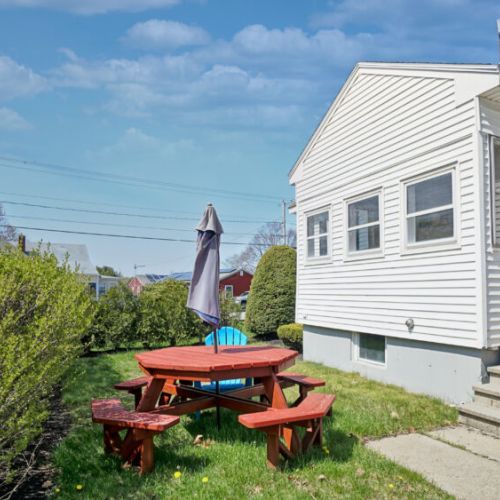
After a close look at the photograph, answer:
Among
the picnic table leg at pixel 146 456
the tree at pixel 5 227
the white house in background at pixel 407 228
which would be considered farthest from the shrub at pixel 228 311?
the tree at pixel 5 227

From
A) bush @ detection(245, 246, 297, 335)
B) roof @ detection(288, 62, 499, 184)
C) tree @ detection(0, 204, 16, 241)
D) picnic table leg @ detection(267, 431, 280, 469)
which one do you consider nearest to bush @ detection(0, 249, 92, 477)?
picnic table leg @ detection(267, 431, 280, 469)

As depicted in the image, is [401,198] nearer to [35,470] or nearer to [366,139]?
[366,139]

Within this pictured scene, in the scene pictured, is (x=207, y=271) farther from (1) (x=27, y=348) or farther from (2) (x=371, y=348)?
(2) (x=371, y=348)

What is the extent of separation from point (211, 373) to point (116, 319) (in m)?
7.24

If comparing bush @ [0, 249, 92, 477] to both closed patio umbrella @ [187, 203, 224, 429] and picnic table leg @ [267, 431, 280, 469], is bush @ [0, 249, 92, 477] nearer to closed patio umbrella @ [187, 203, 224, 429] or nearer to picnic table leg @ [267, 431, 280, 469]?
closed patio umbrella @ [187, 203, 224, 429]

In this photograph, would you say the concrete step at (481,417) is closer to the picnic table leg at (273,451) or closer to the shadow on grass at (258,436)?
the shadow on grass at (258,436)

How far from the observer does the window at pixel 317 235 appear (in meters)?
8.50

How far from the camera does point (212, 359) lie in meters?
3.92

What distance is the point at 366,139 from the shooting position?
734 cm

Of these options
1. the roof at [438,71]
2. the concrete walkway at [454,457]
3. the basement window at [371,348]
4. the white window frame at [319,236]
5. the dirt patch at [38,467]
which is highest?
the roof at [438,71]

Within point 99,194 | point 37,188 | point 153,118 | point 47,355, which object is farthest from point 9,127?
point 47,355

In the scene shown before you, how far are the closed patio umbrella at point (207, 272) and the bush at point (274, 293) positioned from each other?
913cm

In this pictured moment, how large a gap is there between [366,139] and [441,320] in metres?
3.28

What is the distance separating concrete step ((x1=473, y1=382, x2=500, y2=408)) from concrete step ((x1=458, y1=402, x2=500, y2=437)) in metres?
0.08
